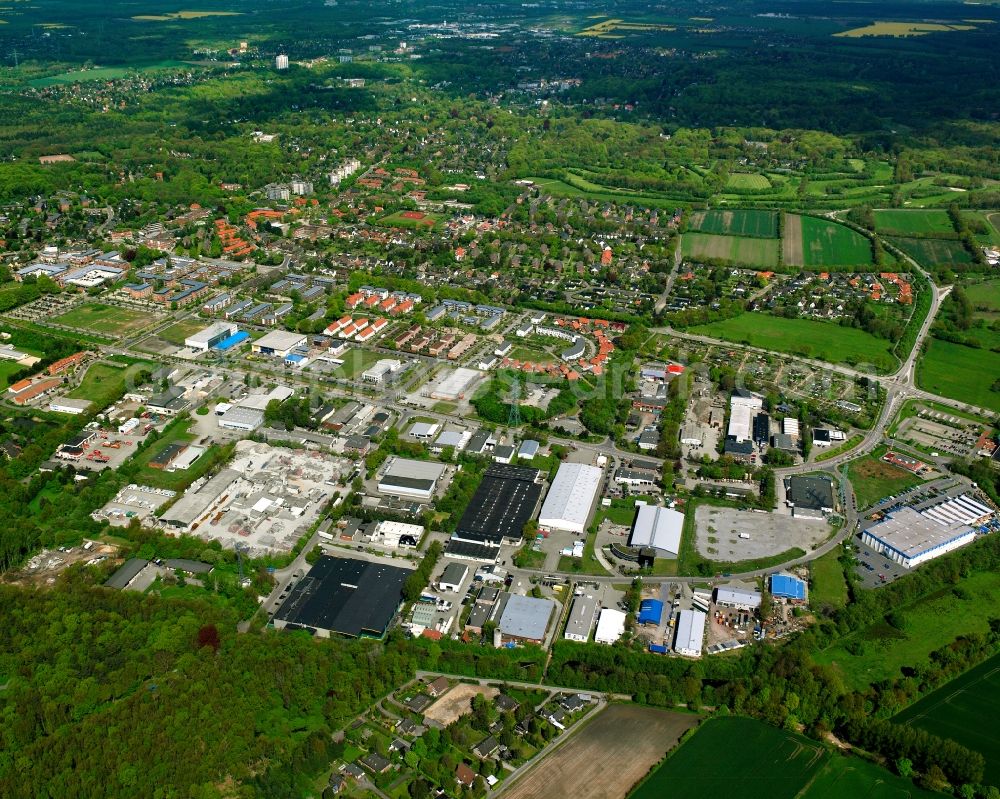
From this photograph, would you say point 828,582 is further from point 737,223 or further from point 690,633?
point 737,223

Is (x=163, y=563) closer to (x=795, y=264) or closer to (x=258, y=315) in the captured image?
(x=258, y=315)

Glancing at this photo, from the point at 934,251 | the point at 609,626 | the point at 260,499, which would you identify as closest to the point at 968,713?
the point at 609,626

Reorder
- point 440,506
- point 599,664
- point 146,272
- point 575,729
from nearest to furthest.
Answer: point 575,729 → point 599,664 → point 440,506 → point 146,272

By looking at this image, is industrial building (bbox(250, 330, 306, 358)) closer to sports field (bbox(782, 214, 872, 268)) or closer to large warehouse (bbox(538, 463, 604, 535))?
large warehouse (bbox(538, 463, 604, 535))

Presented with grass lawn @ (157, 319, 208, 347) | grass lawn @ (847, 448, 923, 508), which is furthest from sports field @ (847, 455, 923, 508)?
grass lawn @ (157, 319, 208, 347)

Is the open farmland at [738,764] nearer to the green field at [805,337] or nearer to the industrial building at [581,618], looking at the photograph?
the industrial building at [581,618]

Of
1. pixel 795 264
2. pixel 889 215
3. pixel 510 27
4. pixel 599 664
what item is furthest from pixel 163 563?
pixel 510 27
